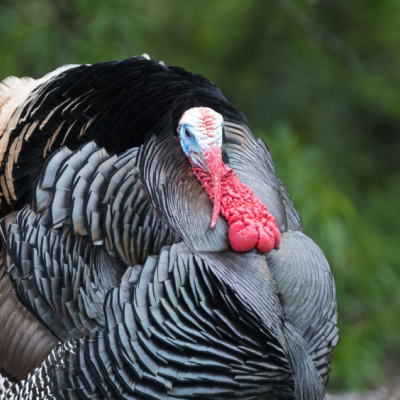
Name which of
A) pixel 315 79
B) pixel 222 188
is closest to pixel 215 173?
pixel 222 188

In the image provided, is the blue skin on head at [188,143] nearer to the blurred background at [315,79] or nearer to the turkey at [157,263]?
the turkey at [157,263]

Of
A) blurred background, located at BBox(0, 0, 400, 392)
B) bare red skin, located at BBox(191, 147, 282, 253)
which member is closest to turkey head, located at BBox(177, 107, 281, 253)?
bare red skin, located at BBox(191, 147, 282, 253)

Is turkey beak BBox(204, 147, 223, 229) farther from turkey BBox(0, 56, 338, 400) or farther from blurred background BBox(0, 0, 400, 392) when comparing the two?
blurred background BBox(0, 0, 400, 392)

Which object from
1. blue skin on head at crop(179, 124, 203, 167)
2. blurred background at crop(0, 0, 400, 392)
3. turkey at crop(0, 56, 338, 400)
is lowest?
turkey at crop(0, 56, 338, 400)

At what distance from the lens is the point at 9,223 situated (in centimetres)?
311

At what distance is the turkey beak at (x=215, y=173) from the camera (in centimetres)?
271

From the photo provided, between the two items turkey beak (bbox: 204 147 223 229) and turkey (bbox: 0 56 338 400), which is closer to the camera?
turkey (bbox: 0 56 338 400)

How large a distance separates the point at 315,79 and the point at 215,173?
3.98 metres

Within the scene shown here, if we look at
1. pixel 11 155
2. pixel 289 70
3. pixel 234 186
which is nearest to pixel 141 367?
pixel 234 186

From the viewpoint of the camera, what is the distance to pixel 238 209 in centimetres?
271

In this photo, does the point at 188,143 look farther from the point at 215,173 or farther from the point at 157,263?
the point at 157,263

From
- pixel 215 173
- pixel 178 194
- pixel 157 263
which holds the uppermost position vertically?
pixel 215 173

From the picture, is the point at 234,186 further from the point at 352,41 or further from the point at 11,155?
the point at 352,41

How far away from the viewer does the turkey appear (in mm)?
2605
